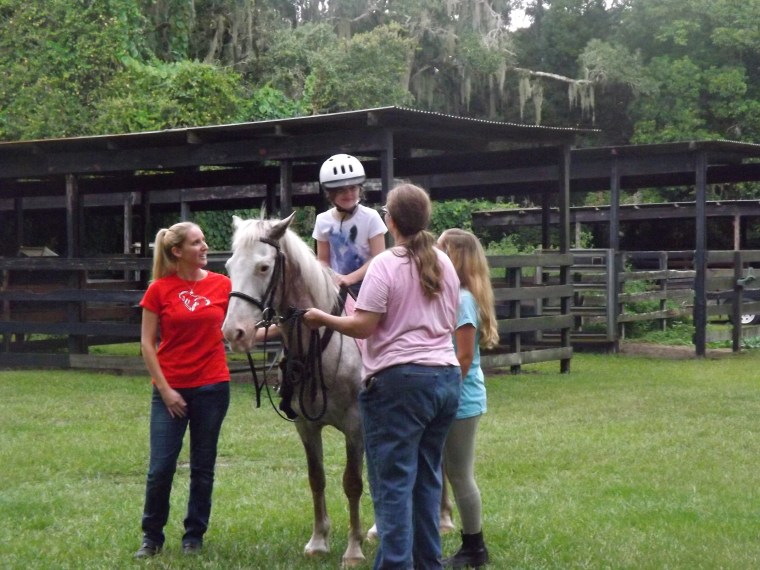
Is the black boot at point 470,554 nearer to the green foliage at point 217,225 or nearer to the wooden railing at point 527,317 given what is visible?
the wooden railing at point 527,317

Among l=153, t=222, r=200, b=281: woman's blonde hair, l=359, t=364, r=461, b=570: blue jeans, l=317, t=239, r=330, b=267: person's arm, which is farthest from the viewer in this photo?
l=317, t=239, r=330, b=267: person's arm

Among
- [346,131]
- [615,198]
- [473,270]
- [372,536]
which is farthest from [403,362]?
[615,198]

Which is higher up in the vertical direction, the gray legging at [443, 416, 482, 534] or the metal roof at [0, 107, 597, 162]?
the metal roof at [0, 107, 597, 162]

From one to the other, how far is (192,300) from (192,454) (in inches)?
30.6

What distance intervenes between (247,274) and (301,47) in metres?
29.4

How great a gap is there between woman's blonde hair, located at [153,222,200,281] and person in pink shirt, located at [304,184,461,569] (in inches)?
48.9

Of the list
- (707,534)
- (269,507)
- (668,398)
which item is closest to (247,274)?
(269,507)

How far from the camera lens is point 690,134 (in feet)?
120

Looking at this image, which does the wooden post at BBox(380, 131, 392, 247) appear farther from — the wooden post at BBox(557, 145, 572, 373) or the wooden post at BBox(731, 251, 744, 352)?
the wooden post at BBox(731, 251, 744, 352)

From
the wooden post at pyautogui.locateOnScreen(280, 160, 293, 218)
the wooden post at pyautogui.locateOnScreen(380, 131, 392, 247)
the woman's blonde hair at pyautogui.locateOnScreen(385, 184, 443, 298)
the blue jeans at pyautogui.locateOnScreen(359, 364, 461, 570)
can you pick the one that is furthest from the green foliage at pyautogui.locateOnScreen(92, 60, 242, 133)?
the blue jeans at pyautogui.locateOnScreen(359, 364, 461, 570)

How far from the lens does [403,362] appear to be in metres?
4.39

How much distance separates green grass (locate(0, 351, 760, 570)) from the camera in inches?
225

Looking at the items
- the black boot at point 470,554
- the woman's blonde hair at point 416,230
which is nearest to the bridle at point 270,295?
the woman's blonde hair at point 416,230

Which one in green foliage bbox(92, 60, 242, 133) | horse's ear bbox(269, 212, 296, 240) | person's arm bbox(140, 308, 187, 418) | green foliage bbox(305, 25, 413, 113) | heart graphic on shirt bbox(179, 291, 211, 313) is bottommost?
person's arm bbox(140, 308, 187, 418)
